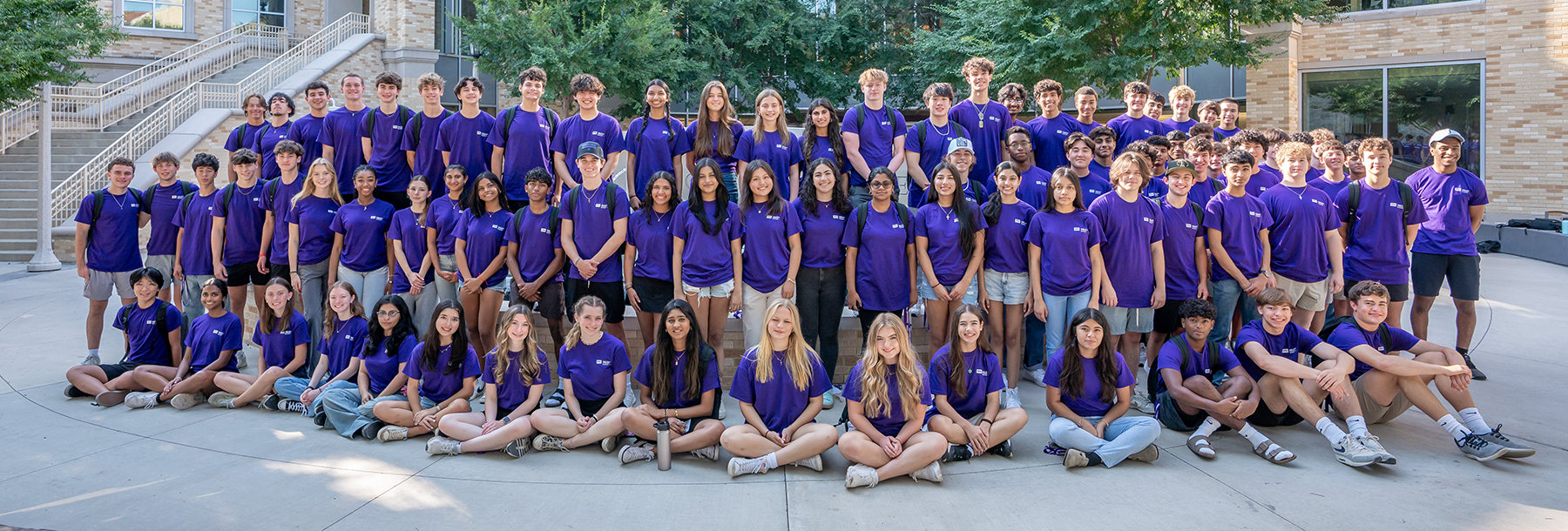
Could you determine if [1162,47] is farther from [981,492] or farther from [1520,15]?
[981,492]

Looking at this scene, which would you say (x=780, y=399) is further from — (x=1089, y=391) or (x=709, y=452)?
(x=1089, y=391)

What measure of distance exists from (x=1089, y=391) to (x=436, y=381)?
4.14 meters

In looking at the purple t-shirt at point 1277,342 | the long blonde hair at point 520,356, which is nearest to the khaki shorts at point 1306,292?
the purple t-shirt at point 1277,342

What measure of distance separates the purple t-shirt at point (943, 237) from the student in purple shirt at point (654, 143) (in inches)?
56.1

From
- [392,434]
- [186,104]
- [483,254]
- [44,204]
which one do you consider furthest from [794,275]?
[186,104]

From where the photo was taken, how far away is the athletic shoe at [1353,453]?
16.6ft

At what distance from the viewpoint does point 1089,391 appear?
5516 millimetres

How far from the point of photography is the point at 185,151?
57.2 ft

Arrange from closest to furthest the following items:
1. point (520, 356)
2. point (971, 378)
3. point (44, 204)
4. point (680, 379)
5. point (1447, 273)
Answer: point (971, 378) < point (680, 379) < point (520, 356) < point (1447, 273) < point (44, 204)

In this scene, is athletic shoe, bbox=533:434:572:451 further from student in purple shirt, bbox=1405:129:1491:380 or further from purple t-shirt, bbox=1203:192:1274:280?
student in purple shirt, bbox=1405:129:1491:380

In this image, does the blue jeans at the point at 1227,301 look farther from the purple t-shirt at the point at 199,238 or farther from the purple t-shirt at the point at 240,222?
the purple t-shirt at the point at 199,238

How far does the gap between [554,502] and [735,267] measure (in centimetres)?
234

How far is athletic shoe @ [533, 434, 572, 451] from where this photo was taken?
18.1 feet

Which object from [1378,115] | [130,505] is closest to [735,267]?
[130,505]
